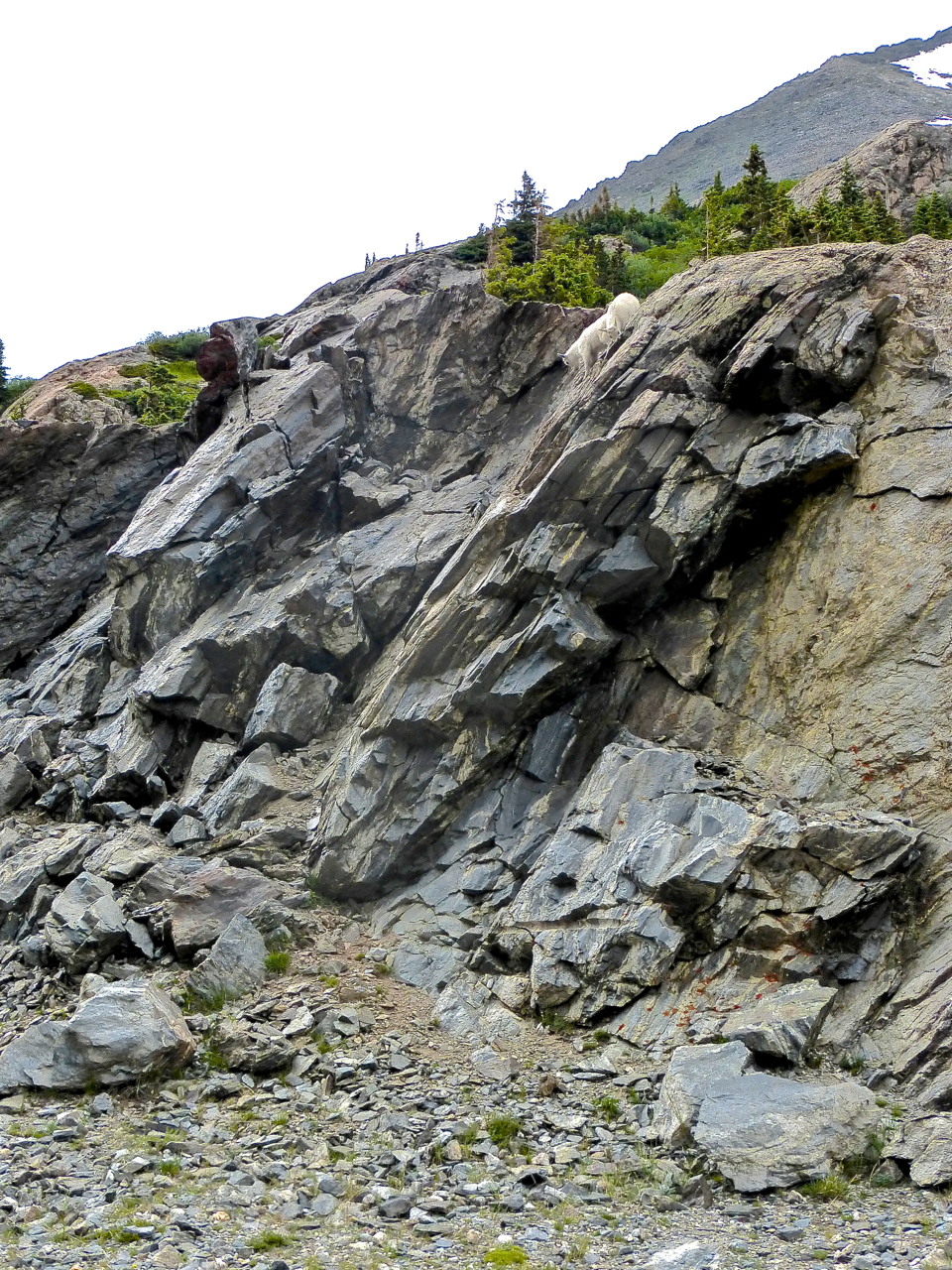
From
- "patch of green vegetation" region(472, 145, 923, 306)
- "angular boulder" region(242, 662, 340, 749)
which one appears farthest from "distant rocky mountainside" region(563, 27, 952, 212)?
"angular boulder" region(242, 662, 340, 749)

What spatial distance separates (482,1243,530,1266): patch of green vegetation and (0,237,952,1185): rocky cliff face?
195 inches

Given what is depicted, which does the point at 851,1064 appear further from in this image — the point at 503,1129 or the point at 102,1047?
the point at 102,1047

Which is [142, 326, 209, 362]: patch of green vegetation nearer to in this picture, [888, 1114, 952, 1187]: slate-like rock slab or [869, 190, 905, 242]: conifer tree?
[869, 190, 905, 242]: conifer tree

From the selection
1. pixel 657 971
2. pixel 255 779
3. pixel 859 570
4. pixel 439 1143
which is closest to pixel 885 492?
pixel 859 570

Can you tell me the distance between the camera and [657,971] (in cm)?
1627

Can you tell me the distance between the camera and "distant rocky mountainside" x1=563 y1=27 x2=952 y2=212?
392 feet

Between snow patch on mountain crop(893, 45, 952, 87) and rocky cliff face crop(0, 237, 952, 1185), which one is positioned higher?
snow patch on mountain crop(893, 45, 952, 87)

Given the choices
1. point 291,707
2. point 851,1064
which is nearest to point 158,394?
point 291,707

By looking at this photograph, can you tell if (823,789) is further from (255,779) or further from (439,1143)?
(255,779)

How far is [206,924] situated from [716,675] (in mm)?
11635

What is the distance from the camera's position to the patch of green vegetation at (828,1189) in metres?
11.6

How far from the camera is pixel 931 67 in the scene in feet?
620

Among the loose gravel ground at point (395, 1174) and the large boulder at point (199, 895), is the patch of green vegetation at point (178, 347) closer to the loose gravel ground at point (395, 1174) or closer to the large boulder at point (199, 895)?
the large boulder at point (199, 895)

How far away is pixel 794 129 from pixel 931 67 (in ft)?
256
